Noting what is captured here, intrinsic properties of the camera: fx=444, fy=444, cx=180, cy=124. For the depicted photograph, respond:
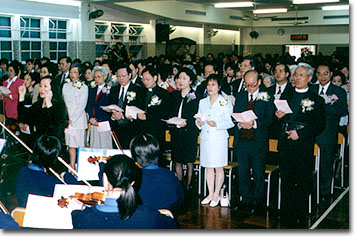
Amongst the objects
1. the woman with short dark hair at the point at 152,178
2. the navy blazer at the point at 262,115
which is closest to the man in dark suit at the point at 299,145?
the navy blazer at the point at 262,115

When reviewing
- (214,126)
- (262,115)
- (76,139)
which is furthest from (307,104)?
(76,139)

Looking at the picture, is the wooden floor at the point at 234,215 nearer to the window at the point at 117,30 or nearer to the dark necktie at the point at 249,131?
the dark necktie at the point at 249,131

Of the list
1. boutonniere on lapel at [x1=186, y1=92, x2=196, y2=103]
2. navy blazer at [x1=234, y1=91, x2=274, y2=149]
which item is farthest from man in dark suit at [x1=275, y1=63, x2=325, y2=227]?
boutonniere on lapel at [x1=186, y1=92, x2=196, y2=103]

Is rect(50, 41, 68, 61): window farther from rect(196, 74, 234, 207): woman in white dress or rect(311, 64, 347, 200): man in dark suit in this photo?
rect(311, 64, 347, 200): man in dark suit

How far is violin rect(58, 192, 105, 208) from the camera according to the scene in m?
2.54

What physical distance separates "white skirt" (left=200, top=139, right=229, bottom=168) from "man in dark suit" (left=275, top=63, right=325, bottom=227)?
0.58 m

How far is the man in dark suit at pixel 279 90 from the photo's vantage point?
4109 mm

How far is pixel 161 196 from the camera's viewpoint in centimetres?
275

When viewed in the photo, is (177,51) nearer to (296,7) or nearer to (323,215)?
(296,7)

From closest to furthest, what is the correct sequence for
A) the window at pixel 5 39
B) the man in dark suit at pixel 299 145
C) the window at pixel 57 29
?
1. the man in dark suit at pixel 299 145
2. the window at pixel 5 39
3. the window at pixel 57 29

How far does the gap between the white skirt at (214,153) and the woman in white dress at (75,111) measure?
1.47 meters

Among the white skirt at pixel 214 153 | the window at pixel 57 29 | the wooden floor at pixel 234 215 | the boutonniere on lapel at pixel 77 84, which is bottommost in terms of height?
the wooden floor at pixel 234 215

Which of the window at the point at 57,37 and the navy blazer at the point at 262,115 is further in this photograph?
the window at the point at 57,37

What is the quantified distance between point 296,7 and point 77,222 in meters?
5.44
